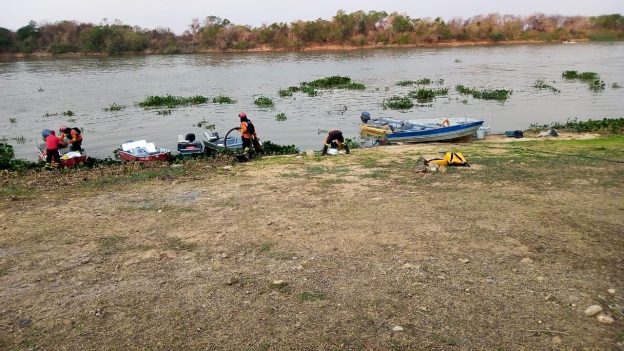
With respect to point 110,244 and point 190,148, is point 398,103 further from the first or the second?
point 110,244

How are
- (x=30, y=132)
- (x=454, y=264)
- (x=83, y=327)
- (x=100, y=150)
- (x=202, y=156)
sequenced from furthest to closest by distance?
(x=30, y=132) → (x=100, y=150) → (x=202, y=156) → (x=454, y=264) → (x=83, y=327)

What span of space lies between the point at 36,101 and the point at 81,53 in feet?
192

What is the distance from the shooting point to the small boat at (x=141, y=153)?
1612 centimetres

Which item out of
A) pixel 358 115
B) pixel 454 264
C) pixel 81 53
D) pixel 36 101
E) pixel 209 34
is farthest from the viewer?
pixel 209 34

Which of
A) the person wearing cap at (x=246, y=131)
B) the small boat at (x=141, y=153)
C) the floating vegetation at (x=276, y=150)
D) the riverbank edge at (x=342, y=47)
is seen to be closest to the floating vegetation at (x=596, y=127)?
the floating vegetation at (x=276, y=150)

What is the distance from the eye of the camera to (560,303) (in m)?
5.77

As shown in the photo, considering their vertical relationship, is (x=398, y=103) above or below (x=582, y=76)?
below

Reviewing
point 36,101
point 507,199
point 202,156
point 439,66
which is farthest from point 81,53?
point 507,199

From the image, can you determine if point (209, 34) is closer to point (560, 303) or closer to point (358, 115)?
point (358, 115)

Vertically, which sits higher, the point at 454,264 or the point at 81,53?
the point at 81,53

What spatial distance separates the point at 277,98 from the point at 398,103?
382 inches

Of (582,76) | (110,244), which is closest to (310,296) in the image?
(110,244)

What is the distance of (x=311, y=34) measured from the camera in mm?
95125

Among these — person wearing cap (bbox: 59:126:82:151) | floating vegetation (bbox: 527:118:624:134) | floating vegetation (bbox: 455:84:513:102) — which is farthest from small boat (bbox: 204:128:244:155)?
floating vegetation (bbox: 455:84:513:102)
